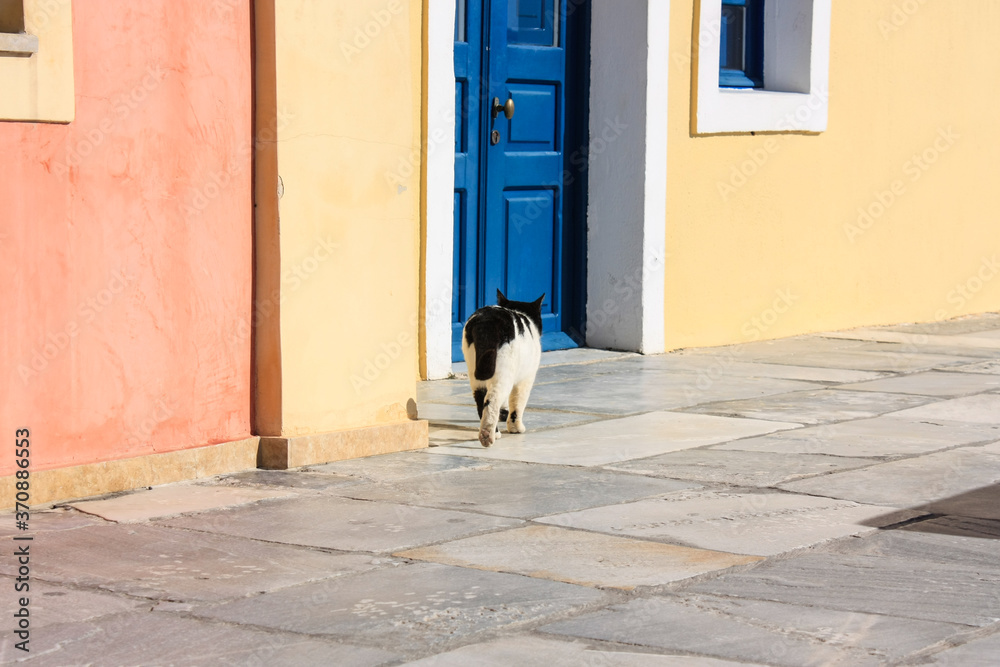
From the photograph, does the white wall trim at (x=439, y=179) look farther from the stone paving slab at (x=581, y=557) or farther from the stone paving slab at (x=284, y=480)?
the stone paving slab at (x=581, y=557)

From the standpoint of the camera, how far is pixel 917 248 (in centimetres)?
1146

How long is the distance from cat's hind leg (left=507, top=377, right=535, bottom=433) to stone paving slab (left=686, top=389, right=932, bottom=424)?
105cm

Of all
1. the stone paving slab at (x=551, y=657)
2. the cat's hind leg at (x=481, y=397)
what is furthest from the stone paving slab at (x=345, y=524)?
the cat's hind leg at (x=481, y=397)

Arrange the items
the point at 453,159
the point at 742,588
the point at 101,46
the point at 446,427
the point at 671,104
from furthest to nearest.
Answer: the point at 671,104 → the point at 453,159 → the point at 446,427 → the point at 101,46 → the point at 742,588

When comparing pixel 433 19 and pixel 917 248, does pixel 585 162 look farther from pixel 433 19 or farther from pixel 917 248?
pixel 917 248

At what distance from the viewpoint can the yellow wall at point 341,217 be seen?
5.75 metres

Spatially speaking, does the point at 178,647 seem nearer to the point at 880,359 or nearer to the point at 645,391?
the point at 645,391

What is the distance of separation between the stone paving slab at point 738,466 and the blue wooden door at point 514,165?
273 centimetres

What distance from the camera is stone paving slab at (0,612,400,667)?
3414 millimetres

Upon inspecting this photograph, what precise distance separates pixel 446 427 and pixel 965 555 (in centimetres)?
289

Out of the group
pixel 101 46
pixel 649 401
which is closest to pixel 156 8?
pixel 101 46

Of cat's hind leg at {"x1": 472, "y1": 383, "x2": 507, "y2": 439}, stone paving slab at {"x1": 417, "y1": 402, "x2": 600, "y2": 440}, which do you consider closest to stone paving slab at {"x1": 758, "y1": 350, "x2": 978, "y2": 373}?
stone paving slab at {"x1": 417, "y1": 402, "x2": 600, "y2": 440}

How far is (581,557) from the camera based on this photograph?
174 inches

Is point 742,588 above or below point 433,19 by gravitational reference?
below
